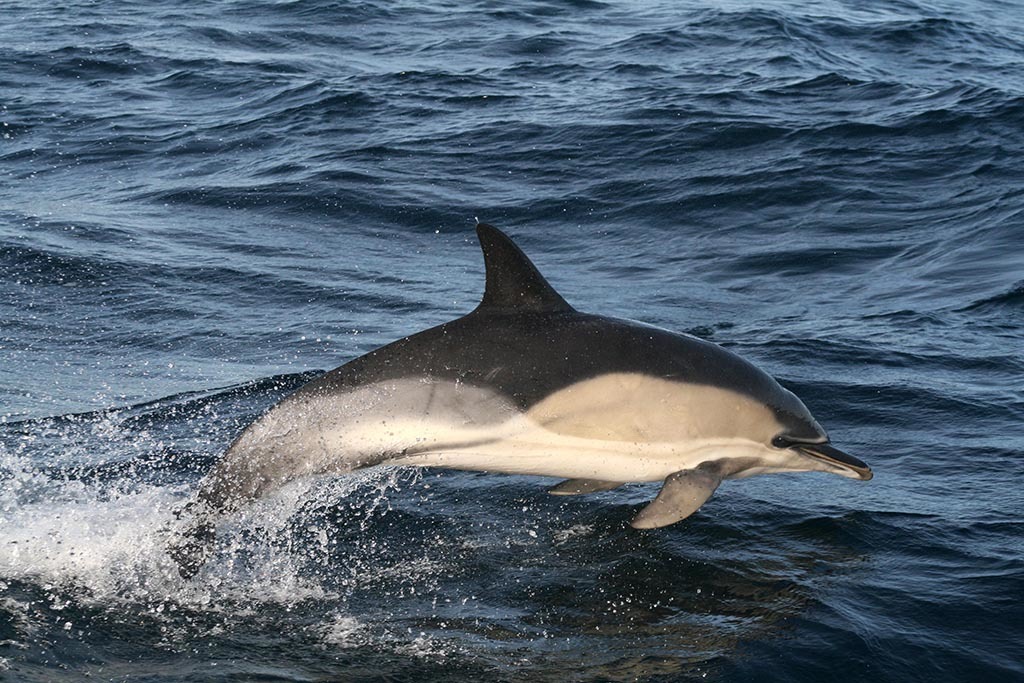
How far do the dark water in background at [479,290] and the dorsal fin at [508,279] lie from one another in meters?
1.21

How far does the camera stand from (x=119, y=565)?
6.05 metres

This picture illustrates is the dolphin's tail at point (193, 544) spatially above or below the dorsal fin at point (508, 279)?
below

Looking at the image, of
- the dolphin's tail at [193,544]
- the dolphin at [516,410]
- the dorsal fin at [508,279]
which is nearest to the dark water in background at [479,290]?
the dolphin's tail at [193,544]

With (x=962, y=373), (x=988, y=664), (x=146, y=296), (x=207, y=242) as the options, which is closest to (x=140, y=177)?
(x=207, y=242)

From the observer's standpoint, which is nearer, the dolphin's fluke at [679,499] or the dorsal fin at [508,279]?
the dorsal fin at [508,279]

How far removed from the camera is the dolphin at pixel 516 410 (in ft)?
19.1

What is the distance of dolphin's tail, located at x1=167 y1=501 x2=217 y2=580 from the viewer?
19.1ft

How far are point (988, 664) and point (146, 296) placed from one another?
810 cm

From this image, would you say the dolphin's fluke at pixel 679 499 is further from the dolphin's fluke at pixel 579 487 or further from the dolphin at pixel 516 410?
the dolphin's fluke at pixel 579 487

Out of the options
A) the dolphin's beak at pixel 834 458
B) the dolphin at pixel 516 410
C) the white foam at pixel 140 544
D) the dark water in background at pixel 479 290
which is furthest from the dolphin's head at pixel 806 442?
the white foam at pixel 140 544

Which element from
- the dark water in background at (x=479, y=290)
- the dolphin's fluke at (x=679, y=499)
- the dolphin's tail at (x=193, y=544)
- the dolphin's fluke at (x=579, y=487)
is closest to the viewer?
the dark water in background at (x=479, y=290)

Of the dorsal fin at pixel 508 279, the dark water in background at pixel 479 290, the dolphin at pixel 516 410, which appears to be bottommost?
the dark water in background at pixel 479 290

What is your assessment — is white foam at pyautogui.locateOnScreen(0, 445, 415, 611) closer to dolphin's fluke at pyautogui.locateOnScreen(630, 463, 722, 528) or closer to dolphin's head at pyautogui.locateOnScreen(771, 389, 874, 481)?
dolphin's fluke at pyautogui.locateOnScreen(630, 463, 722, 528)

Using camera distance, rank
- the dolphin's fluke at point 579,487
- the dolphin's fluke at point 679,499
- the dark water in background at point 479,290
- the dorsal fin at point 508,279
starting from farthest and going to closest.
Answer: the dolphin's fluke at point 579,487, the dolphin's fluke at point 679,499, the dorsal fin at point 508,279, the dark water in background at point 479,290
